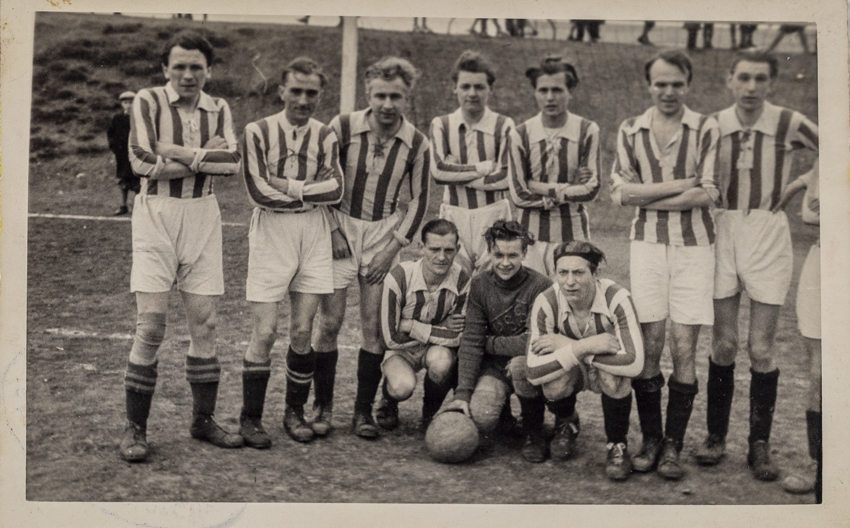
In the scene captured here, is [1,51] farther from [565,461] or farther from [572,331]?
[565,461]

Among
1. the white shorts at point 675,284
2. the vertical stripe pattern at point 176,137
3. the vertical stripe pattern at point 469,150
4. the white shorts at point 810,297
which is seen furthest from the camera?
the vertical stripe pattern at point 469,150

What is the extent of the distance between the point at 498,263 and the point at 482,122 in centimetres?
78

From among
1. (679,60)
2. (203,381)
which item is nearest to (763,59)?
(679,60)

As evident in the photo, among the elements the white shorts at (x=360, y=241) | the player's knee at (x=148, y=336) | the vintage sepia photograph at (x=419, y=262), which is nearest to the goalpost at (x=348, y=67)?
the vintage sepia photograph at (x=419, y=262)

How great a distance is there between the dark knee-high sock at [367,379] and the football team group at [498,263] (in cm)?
1

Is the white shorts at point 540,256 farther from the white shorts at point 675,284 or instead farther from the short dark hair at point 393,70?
the short dark hair at point 393,70

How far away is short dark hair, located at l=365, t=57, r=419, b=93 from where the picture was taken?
4.02 m

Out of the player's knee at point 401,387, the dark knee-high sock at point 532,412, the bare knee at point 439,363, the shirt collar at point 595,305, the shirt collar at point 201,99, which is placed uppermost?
the shirt collar at point 201,99

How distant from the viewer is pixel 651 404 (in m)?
3.92

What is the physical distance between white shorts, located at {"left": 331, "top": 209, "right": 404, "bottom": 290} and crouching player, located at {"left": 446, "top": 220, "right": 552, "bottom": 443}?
1.63ft

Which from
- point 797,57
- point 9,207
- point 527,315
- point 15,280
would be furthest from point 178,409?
point 797,57

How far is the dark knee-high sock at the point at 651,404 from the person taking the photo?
391 cm

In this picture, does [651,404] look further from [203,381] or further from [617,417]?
[203,381]

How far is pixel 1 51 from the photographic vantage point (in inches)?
159
